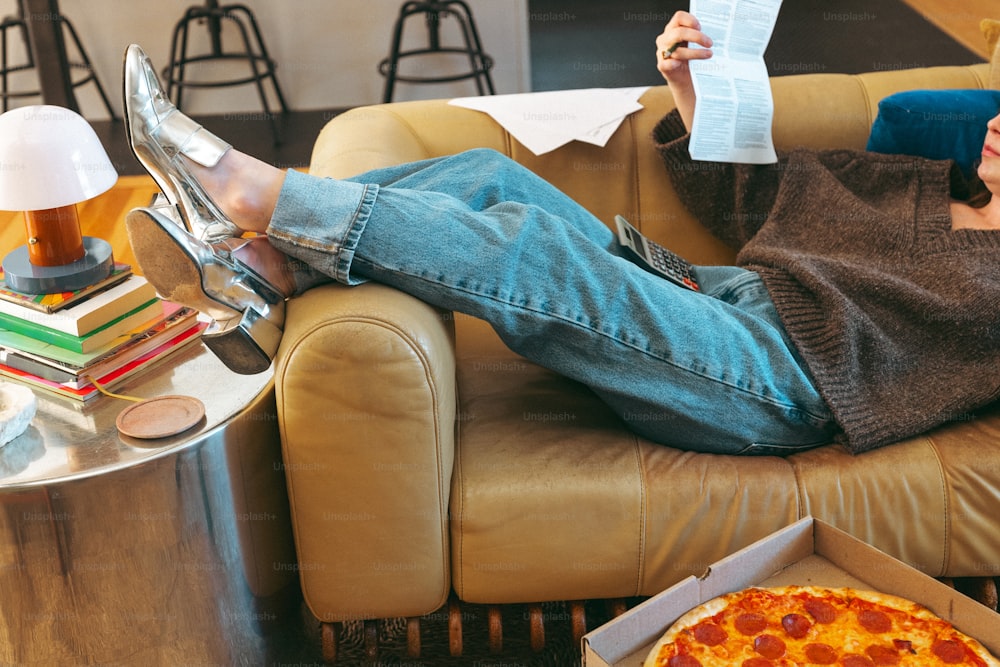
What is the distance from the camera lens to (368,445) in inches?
50.3

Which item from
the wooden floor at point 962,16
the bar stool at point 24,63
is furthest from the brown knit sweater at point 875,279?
the wooden floor at point 962,16

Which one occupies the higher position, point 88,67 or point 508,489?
point 88,67

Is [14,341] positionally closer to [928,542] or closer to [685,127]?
[685,127]

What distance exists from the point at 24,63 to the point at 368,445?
3.31 m

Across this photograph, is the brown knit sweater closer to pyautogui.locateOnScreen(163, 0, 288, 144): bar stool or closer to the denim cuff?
the denim cuff

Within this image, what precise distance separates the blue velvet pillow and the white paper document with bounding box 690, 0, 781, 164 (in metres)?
0.21

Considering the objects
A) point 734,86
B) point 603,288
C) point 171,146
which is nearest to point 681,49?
point 734,86

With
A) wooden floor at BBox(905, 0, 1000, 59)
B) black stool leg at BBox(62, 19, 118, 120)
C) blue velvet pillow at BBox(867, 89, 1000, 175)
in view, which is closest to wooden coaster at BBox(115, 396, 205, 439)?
blue velvet pillow at BBox(867, 89, 1000, 175)

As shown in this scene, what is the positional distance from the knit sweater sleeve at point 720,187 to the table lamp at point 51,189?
97 centimetres

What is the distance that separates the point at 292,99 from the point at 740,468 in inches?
121

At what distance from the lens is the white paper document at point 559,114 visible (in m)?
1.90

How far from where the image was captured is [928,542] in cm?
139

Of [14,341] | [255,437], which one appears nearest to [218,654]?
[255,437]

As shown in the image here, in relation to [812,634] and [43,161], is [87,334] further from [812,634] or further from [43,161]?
[812,634]
